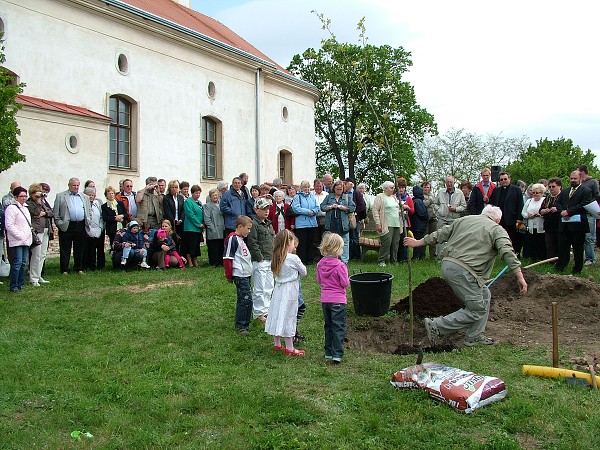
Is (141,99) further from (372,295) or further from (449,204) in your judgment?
(372,295)

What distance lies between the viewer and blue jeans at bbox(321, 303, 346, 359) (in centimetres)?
670

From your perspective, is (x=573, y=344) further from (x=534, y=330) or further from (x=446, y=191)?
(x=446, y=191)

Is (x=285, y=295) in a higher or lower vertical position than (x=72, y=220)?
lower

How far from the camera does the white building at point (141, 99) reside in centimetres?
1745

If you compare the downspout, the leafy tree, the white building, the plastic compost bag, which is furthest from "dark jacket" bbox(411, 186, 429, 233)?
the downspout

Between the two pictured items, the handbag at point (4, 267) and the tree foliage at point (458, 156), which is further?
Answer: the tree foliage at point (458, 156)

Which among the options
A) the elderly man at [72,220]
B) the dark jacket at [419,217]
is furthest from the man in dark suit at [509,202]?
the elderly man at [72,220]

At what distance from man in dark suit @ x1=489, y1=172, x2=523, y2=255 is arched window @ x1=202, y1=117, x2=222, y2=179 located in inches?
596

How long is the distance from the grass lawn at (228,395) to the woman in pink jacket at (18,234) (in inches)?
74.1

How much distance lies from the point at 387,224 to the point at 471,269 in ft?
21.2

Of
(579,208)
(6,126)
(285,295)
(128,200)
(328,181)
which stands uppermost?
(6,126)

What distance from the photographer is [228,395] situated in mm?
5539

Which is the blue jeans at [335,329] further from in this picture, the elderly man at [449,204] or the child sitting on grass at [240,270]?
the elderly man at [449,204]

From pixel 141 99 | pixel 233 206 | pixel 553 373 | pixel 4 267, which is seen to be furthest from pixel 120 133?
pixel 553 373
